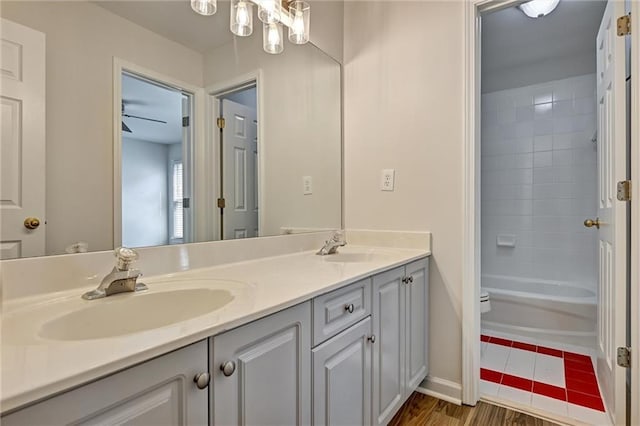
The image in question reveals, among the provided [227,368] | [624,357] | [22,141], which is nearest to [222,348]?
[227,368]

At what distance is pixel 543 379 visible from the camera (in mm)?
1936

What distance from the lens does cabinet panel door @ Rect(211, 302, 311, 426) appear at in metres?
0.70

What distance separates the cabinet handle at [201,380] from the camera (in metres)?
0.65

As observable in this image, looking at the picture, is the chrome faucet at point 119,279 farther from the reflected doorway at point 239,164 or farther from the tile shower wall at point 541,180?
the tile shower wall at point 541,180

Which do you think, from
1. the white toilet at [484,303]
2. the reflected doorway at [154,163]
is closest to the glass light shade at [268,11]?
the reflected doorway at [154,163]

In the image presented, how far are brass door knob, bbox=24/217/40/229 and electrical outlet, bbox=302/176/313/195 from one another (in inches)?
Result: 47.4

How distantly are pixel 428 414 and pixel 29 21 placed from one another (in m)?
2.05

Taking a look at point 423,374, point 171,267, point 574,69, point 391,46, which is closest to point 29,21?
point 171,267

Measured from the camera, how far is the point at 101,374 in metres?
0.50

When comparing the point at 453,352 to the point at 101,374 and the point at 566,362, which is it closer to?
the point at 566,362

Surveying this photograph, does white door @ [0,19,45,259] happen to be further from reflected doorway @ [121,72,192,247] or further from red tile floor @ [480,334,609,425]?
red tile floor @ [480,334,609,425]

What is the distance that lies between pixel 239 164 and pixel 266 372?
0.94 metres

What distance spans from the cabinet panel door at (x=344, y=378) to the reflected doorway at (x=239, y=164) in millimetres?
643

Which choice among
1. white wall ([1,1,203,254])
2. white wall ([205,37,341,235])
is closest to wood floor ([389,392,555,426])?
white wall ([205,37,341,235])
